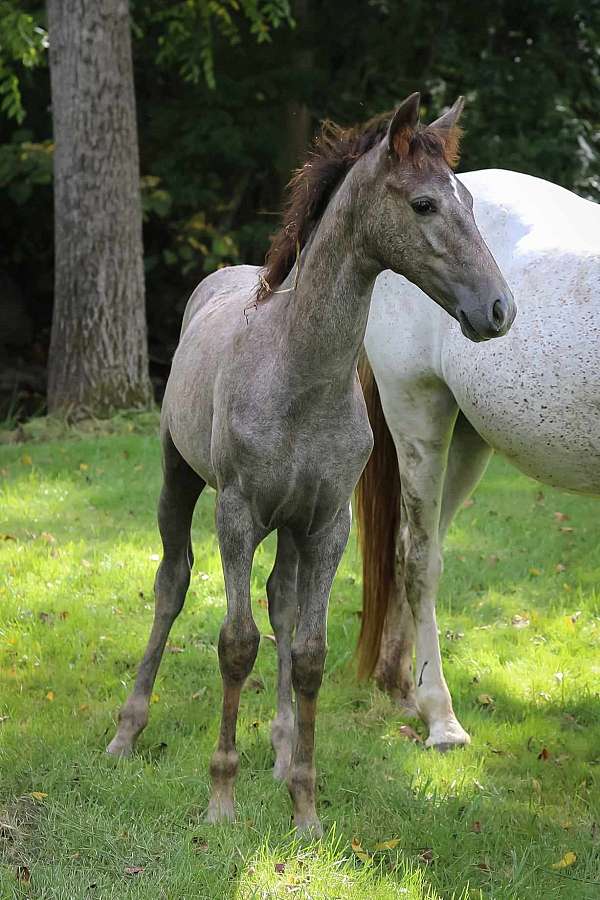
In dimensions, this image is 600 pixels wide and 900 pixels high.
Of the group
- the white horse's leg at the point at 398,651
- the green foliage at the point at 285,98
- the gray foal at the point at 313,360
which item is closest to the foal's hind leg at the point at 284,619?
the gray foal at the point at 313,360

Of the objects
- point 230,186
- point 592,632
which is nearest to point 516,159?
point 230,186

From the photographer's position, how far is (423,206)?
2.78m

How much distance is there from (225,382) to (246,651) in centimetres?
83

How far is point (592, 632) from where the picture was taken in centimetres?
525

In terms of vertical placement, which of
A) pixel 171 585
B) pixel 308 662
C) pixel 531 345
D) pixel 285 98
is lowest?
pixel 171 585

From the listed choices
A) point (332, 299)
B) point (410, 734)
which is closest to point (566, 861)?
point (410, 734)

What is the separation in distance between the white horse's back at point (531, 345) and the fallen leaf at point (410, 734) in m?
1.18

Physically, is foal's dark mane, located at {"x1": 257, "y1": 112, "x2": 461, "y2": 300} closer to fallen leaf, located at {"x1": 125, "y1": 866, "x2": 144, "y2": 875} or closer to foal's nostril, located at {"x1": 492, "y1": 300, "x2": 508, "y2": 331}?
foal's nostril, located at {"x1": 492, "y1": 300, "x2": 508, "y2": 331}

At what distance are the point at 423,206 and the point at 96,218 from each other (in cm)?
678

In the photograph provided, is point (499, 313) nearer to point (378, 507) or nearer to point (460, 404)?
point (460, 404)

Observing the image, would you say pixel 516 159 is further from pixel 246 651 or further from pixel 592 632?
pixel 246 651

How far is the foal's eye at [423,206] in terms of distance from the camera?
277 cm

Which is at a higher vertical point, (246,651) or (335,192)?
(335,192)

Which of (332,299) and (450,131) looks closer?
(450,131)
